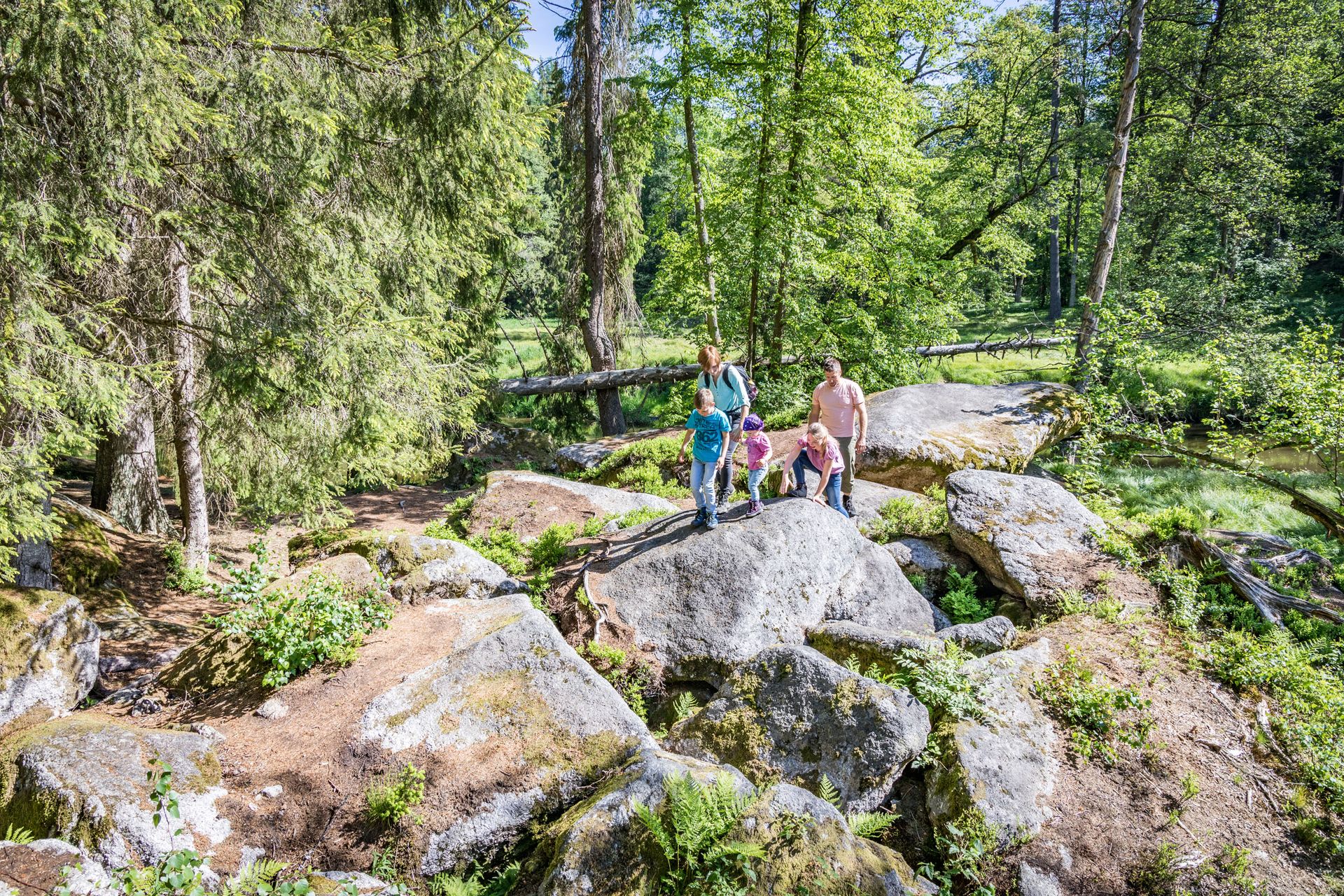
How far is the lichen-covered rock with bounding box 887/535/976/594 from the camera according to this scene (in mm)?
8031

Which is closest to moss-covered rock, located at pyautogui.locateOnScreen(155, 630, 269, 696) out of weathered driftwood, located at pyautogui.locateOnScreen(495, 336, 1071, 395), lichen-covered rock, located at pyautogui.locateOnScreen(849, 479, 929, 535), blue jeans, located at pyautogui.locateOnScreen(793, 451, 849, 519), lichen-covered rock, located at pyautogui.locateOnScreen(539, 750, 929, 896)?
lichen-covered rock, located at pyautogui.locateOnScreen(539, 750, 929, 896)

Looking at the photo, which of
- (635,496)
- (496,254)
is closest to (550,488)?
(635,496)

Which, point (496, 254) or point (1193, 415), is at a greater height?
point (496, 254)

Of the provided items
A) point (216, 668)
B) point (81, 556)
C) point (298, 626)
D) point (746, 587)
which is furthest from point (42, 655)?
point (746, 587)

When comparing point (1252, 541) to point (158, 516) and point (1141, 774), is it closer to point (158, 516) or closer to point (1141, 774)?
point (1141, 774)

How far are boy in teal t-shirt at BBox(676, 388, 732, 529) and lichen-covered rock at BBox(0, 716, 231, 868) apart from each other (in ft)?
15.0

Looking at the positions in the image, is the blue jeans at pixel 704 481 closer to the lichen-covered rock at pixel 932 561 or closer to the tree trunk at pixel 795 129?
the lichen-covered rock at pixel 932 561

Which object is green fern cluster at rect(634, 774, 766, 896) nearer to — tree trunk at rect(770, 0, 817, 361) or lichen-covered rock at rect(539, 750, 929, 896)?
lichen-covered rock at rect(539, 750, 929, 896)

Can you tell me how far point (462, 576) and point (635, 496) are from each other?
322 centimetres

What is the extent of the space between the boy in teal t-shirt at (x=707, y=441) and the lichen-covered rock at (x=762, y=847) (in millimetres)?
3205

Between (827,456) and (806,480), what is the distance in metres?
0.71

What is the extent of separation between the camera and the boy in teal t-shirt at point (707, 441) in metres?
6.71

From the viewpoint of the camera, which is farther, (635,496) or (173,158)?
(635,496)

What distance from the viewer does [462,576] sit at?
7.11m
